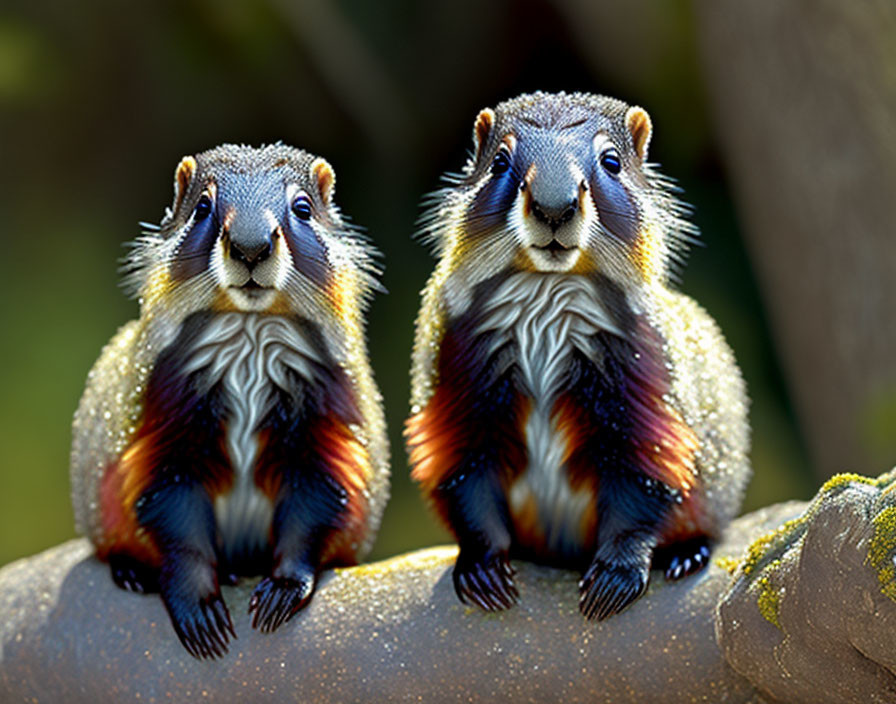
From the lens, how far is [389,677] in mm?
3652

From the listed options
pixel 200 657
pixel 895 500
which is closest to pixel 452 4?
pixel 200 657

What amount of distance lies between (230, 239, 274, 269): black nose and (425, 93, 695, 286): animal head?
20.1 inches

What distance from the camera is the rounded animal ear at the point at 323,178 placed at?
3.84m

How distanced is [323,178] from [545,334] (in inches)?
31.8

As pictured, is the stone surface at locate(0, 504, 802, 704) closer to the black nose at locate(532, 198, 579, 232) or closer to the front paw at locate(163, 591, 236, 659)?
the front paw at locate(163, 591, 236, 659)

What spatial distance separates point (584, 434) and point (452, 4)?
4756mm

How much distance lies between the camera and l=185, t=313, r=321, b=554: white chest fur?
3768 millimetres

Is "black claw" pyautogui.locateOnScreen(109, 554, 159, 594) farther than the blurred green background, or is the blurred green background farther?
the blurred green background

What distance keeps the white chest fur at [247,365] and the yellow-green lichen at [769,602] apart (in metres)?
Result: 1.38

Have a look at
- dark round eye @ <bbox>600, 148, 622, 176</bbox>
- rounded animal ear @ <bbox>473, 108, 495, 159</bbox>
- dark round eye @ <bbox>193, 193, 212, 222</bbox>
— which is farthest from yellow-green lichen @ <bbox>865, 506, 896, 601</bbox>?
dark round eye @ <bbox>193, 193, 212, 222</bbox>

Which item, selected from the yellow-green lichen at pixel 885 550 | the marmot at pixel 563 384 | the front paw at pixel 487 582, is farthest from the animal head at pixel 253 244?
the yellow-green lichen at pixel 885 550

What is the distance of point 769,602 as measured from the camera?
3.25 meters

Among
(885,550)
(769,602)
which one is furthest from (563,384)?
(885,550)

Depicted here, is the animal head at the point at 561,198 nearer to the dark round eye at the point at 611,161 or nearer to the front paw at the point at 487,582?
the dark round eye at the point at 611,161
